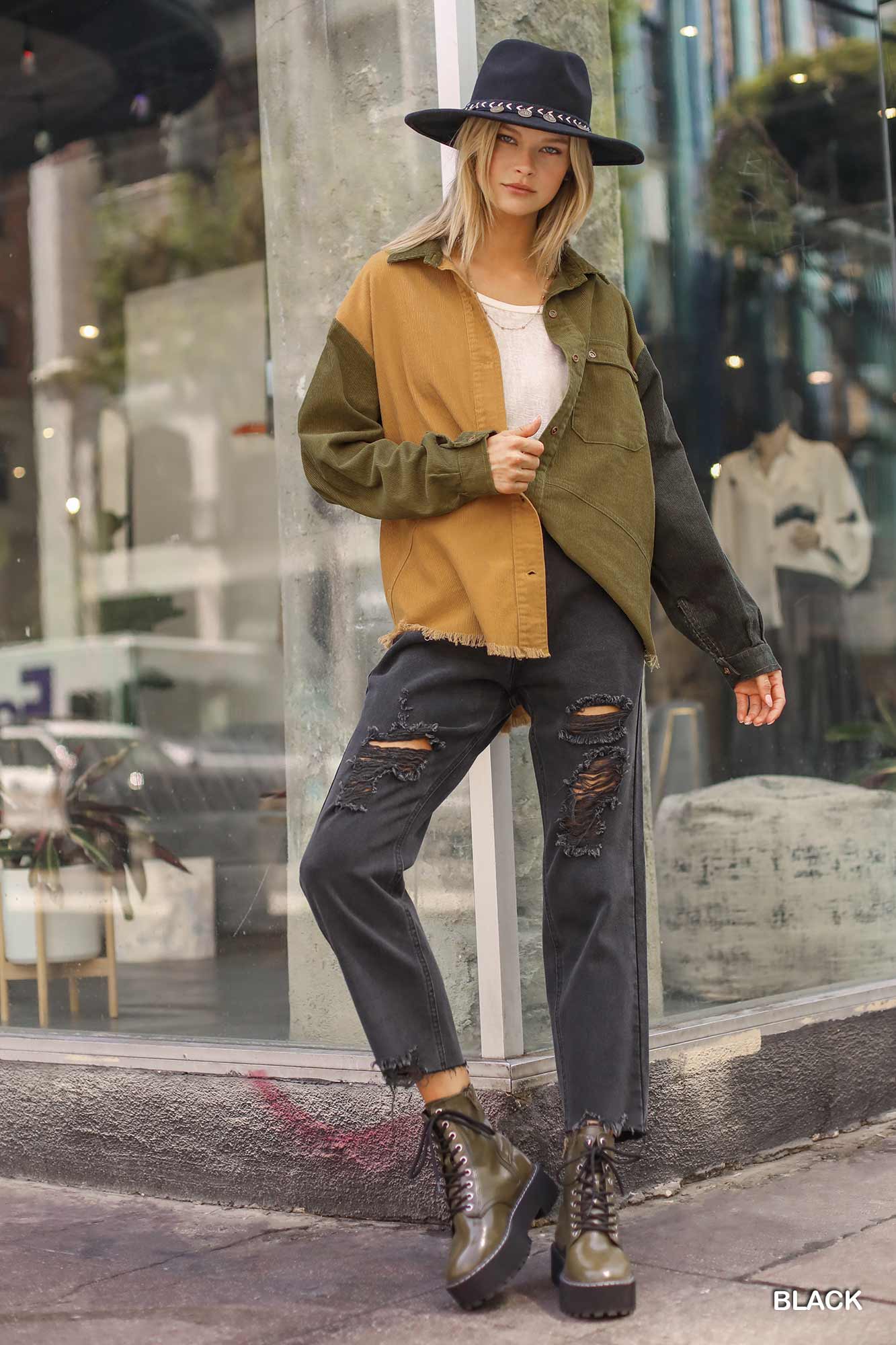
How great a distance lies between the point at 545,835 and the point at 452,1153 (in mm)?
573

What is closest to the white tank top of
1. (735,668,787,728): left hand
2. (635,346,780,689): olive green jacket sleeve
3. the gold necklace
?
the gold necklace

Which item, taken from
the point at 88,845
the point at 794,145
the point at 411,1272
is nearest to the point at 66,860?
the point at 88,845

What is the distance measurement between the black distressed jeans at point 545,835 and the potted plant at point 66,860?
6.13ft

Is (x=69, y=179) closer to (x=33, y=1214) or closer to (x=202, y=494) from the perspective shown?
(x=202, y=494)

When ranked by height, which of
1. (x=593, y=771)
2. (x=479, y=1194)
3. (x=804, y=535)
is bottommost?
(x=479, y=1194)

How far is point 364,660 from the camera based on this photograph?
3.51 metres

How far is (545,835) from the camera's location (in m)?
2.76

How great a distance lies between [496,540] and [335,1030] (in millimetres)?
1317

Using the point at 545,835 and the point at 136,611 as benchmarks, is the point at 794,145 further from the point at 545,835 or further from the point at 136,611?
the point at 136,611

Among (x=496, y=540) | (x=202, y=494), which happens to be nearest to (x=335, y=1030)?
(x=496, y=540)

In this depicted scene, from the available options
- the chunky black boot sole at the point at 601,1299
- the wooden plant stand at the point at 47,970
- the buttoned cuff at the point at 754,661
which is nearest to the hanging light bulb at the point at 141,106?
the wooden plant stand at the point at 47,970

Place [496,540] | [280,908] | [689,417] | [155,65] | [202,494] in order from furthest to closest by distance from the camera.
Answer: [202,494] → [155,65] → [689,417] → [280,908] → [496,540]

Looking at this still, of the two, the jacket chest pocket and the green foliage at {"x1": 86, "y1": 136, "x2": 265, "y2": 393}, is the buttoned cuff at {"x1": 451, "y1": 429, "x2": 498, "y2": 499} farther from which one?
the green foliage at {"x1": 86, "y1": 136, "x2": 265, "y2": 393}

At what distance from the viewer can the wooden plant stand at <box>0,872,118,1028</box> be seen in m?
4.04
